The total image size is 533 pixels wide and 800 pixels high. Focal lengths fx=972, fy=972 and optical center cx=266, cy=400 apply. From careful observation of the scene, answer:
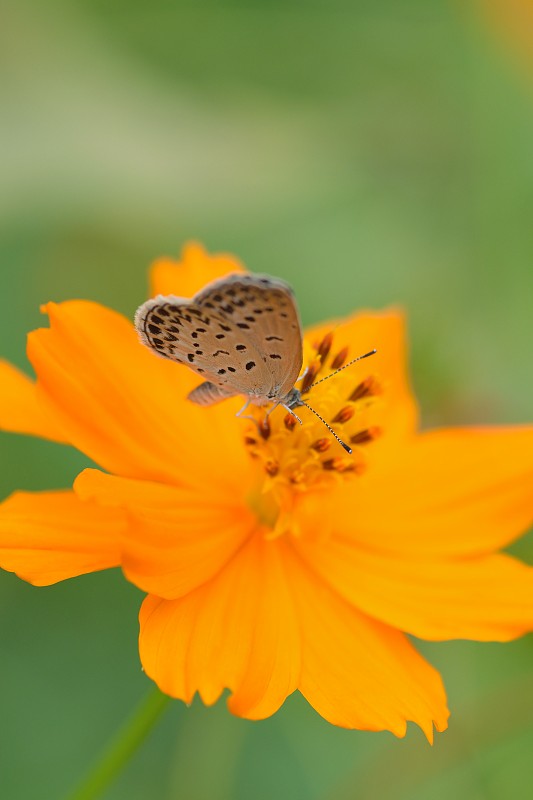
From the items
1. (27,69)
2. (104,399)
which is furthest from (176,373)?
(27,69)

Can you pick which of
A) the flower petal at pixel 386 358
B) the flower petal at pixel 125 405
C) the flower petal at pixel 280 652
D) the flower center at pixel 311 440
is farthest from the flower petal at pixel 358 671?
the flower petal at pixel 386 358

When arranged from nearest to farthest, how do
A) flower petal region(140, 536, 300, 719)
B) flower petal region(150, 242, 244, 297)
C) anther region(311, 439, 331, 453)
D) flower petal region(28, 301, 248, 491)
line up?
1. flower petal region(140, 536, 300, 719)
2. flower petal region(28, 301, 248, 491)
3. anther region(311, 439, 331, 453)
4. flower petal region(150, 242, 244, 297)

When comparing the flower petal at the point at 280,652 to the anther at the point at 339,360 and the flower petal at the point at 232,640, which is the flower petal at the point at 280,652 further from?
the anther at the point at 339,360

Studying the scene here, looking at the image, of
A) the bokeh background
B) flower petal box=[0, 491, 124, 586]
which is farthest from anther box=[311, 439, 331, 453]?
the bokeh background

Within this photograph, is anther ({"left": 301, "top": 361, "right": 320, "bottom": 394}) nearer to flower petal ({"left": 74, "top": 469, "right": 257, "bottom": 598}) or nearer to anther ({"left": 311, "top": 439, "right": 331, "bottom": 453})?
anther ({"left": 311, "top": 439, "right": 331, "bottom": 453})

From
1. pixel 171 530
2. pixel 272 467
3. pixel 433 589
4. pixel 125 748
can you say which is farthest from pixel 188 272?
pixel 125 748

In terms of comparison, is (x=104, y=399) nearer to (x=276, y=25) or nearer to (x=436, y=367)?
(x=436, y=367)

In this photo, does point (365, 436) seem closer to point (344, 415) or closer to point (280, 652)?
point (344, 415)
